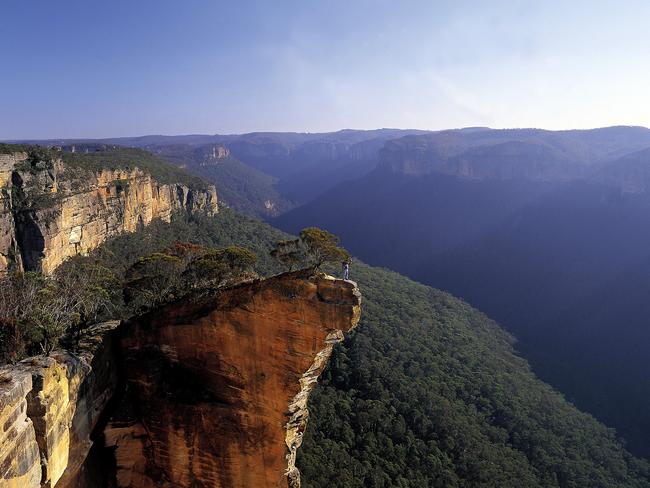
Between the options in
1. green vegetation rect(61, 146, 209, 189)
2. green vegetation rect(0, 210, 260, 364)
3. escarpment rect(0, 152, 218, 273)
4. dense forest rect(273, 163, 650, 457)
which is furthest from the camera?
dense forest rect(273, 163, 650, 457)

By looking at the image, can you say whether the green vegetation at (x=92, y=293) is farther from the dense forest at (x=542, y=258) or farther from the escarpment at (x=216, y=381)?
the dense forest at (x=542, y=258)

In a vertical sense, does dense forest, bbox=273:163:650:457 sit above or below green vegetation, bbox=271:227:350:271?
below

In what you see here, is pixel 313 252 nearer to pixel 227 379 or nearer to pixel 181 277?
pixel 181 277

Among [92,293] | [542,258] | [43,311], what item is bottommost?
[542,258]

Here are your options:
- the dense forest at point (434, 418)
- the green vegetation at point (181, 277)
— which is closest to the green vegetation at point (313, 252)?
the green vegetation at point (181, 277)

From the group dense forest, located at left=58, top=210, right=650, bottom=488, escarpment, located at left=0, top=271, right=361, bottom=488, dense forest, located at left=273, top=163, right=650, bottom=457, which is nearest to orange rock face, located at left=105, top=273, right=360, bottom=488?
escarpment, located at left=0, top=271, right=361, bottom=488

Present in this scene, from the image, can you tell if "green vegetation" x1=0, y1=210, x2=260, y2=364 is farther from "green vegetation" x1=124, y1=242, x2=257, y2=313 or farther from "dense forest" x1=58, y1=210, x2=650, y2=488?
"dense forest" x1=58, y1=210, x2=650, y2=488

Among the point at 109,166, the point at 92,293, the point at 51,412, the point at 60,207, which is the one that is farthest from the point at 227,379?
the point at 109,166
